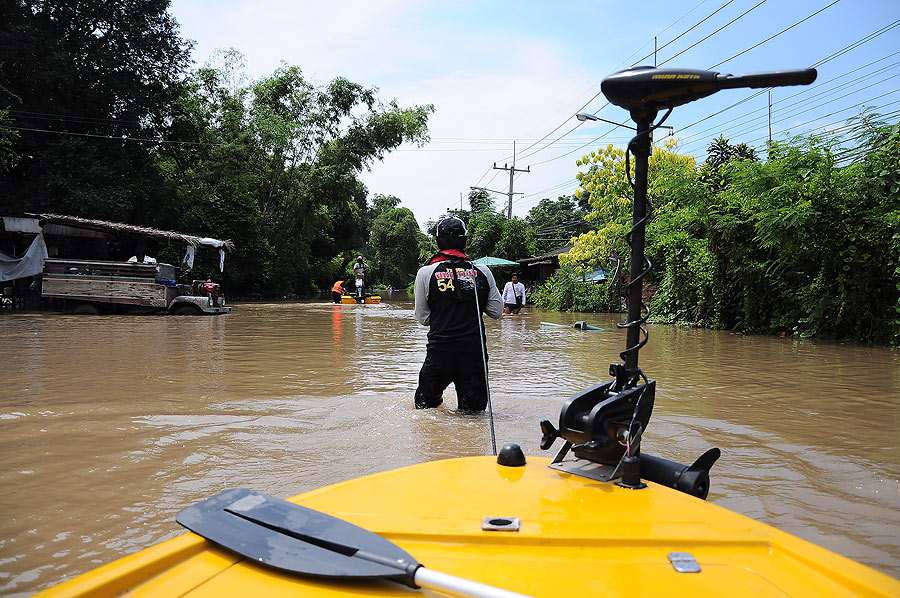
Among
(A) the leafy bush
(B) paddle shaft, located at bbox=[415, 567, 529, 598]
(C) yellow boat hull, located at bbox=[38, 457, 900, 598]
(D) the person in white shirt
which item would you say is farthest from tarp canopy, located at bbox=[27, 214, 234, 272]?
(B) paddle shaft, located at bbox=[415, 567, 529, 598]

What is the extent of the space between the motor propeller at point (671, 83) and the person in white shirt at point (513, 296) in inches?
857

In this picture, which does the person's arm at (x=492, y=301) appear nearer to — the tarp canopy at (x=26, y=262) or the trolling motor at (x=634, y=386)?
the trolling motor at (x=634, y=386)

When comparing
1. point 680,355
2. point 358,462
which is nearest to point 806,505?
point 358,462

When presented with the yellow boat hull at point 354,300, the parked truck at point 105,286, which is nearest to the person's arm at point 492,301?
the parked truck at point 105,286

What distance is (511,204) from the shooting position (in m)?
49.1

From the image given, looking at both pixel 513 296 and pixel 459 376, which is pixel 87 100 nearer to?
pixel 513 296

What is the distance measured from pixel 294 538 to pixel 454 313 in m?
4.35

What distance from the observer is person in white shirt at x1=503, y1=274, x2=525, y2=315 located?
80.4 ft

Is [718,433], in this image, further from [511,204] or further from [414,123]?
[511,204]

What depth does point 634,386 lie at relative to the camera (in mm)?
2137

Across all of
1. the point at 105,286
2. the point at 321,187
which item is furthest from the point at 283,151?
the point at 105,286

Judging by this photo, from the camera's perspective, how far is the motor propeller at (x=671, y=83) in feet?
6.30

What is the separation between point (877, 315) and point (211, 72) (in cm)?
3724

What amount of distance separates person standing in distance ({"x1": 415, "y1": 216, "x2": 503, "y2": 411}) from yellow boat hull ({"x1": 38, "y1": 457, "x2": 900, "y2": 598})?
3.80m
